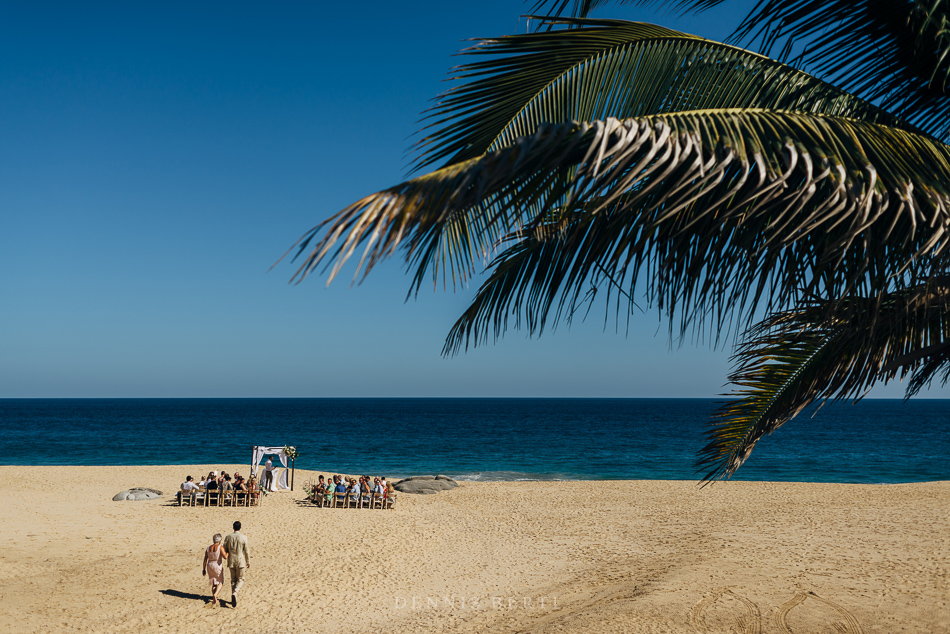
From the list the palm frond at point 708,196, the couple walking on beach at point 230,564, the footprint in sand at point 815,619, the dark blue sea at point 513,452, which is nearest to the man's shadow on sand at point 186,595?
the couple walking on beach at point 230,564

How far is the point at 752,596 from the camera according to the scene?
933 centimetres

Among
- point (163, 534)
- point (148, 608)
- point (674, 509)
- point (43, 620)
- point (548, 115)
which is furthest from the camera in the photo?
point (674, 509)

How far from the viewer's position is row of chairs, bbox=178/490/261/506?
1859 centimetres

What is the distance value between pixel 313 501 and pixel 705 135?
20.1 metres

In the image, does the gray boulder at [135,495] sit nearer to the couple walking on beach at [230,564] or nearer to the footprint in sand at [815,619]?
the couple walking on beach at [230,564]

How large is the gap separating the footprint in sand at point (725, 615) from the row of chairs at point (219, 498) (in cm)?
1435

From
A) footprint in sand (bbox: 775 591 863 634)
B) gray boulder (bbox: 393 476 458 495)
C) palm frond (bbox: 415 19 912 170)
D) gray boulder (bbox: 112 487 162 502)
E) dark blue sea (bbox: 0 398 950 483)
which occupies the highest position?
palm frond (bbox: 415 19 912 170)

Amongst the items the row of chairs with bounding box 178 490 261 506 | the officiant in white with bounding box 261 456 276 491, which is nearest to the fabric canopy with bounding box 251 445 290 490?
the officiant in white with bounding box 261 456 276 491

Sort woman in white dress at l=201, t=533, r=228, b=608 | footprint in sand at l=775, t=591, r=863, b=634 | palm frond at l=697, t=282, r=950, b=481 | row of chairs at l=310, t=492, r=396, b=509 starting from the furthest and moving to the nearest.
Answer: row of chairs at l=310, t=492, r=396, b=509 → woman in white dress at l=201, t=533, r=228, b=608 → footprint in sand at l=775, t=591, r=863, b=634 → palm frond at l=697, t=282, r=950, b=481

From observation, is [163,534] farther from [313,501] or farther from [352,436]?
[352,436]

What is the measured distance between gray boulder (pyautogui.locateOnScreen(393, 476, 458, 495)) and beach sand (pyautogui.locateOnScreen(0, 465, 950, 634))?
403 cm

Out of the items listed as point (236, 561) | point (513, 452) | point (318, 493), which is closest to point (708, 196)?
point (236, 561)

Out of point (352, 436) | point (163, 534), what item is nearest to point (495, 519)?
point (163, 534)

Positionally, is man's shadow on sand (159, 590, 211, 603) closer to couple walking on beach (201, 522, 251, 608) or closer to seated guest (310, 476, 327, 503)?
couple walking on beach (201, 522, 251, 608)
